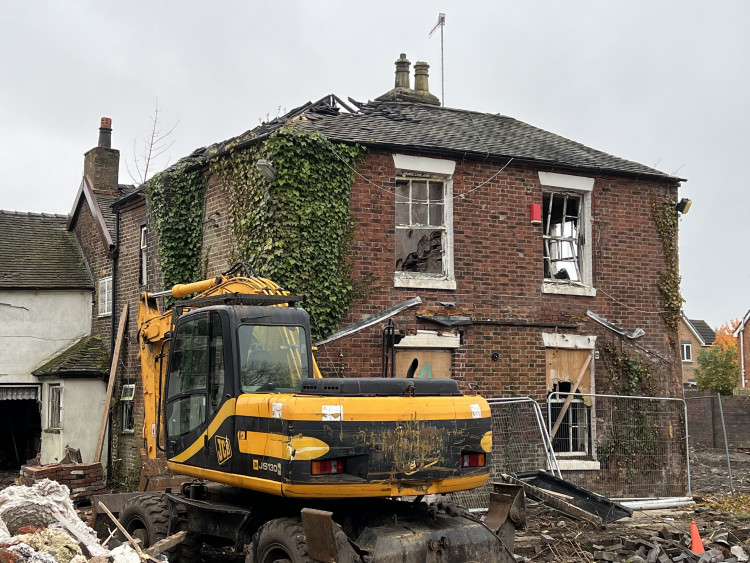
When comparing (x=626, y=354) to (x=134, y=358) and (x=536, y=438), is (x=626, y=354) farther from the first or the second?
(x=134, y=358)

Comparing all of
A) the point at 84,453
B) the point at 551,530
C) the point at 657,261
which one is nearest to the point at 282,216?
the point at 551,530

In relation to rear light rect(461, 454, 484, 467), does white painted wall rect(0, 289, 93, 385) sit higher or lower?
higher

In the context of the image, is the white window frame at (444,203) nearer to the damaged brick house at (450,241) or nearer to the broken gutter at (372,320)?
the damaged brick house at (450,241)

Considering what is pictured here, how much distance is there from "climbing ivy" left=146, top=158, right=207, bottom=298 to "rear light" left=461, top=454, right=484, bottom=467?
869 centimetres

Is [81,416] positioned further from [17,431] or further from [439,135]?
[439,135]

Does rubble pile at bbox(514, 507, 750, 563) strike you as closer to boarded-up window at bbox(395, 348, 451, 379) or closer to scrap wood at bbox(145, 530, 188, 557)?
boarded-up window at bbox(395, 348, 451, 379)

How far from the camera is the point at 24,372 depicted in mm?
20484

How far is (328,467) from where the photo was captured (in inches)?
277

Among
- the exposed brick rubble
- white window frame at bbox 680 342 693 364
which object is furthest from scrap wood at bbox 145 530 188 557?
white window frame at bbox 680 342 693 364

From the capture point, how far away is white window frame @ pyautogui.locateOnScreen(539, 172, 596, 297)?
584 inches

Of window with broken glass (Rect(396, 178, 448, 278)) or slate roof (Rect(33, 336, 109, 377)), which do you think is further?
slate roof (Rect(33, 336, 109, 377))

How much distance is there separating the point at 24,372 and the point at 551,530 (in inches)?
562

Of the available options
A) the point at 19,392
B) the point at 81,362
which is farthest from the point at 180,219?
the point at 19,392

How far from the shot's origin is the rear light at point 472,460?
766 cm
